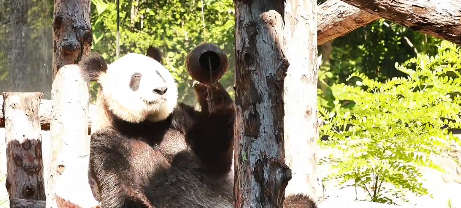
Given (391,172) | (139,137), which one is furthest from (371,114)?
(139,137)

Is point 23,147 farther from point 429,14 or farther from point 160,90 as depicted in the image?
point 429,14

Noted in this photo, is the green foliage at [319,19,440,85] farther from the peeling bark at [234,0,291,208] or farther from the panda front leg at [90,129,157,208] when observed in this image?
the peeling bark at [234,0,291,208]

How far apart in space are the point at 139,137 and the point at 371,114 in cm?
219

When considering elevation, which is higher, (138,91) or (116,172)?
(138,91)

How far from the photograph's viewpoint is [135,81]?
346cm

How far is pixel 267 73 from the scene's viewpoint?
227cm

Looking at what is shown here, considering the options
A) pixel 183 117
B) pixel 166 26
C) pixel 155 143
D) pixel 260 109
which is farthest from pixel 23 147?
pixel 166 26

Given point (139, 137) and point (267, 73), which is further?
point (139, 137)

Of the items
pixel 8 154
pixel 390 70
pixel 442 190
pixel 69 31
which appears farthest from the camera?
pixel 390 70

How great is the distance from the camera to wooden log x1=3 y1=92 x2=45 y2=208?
397cm

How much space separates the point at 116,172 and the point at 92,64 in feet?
1.85

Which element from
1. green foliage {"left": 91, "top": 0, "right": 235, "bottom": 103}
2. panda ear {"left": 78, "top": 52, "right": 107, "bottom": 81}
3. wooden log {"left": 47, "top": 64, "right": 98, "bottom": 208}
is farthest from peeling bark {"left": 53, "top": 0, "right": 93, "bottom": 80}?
green foliage {"left": 91, "top": 0, "right": 235, "bottom": 103}

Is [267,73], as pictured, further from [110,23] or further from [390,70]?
[390,70]

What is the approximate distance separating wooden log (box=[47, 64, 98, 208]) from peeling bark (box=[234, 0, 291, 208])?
0.87m
